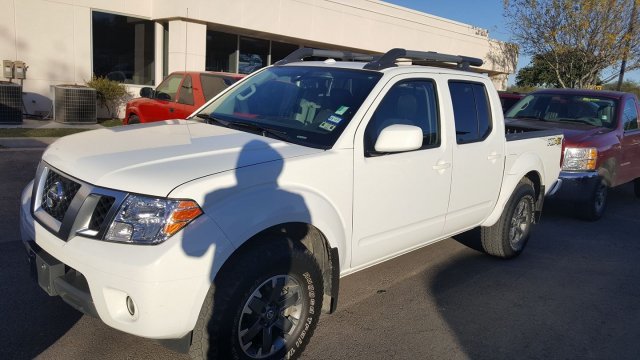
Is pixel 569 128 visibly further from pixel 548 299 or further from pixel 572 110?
pixel 548 299

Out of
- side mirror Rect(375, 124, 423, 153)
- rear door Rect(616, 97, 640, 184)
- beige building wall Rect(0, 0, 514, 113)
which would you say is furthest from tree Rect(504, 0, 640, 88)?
side mirror Rect(375, 124, 423, 153)

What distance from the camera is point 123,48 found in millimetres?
15344

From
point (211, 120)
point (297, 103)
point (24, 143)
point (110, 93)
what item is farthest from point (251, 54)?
point (297, 103)

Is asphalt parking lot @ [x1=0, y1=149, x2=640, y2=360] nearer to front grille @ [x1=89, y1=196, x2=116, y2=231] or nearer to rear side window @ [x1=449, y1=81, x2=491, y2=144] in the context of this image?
front grille @ [x1=89, y1=196, x2=116, y2=231]

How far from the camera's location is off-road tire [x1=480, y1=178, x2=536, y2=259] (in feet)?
17.6

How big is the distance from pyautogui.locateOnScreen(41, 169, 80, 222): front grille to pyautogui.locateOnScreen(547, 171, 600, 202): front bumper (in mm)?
6247

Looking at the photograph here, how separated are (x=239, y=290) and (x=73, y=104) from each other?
11.8 m

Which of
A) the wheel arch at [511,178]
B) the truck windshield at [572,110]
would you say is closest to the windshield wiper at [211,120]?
the wheel arch at [511,178]

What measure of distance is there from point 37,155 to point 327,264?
24.7 ft

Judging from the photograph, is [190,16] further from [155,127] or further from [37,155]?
[155,127]

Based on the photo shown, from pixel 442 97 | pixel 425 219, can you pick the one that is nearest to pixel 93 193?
pixel 425 219

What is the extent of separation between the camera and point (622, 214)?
27.6 feet

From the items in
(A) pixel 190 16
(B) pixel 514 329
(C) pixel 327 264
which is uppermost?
(A) pixel 190 16

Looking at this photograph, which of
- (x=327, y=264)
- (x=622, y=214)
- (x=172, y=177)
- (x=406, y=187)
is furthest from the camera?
(x=622, y=214)
